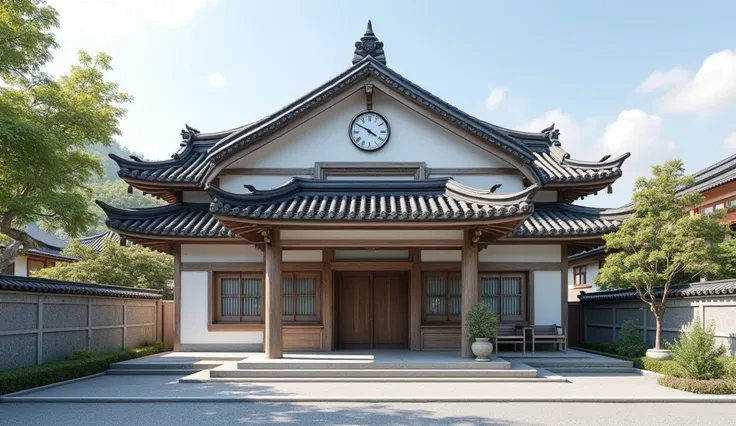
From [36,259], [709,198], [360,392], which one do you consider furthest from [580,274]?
[36,259]

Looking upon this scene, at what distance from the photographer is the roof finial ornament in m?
16.6

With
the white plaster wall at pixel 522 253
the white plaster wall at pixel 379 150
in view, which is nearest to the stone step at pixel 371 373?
the white plaster wall at pixel 522 253

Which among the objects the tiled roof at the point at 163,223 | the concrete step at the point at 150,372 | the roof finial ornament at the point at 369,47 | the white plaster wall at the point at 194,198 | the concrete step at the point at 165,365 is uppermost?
the roof finial ornament at the point at 369,47

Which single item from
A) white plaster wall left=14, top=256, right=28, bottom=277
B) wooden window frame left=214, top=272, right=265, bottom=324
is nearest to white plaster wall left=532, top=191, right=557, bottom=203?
wooden window frame left=214, top=272, right=265, bottom=324

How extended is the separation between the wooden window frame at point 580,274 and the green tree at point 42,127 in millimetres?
22921

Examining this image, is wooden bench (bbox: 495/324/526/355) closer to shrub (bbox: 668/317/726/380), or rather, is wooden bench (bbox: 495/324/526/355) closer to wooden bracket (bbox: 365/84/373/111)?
shrub (bbox: 668/317/726/380)

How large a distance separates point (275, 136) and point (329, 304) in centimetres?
490

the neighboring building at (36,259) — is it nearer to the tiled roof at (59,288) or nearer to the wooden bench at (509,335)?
the tiled roof at (59,288)

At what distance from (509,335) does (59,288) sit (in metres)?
11.3

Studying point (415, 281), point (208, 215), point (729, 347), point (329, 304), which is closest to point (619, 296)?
point (729, 347)

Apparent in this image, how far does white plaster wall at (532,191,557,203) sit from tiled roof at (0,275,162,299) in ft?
40.6

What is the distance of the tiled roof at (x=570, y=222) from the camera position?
562 inches

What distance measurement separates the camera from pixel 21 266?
28.5 meters

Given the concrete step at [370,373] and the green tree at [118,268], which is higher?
the green tree at [118,268]
